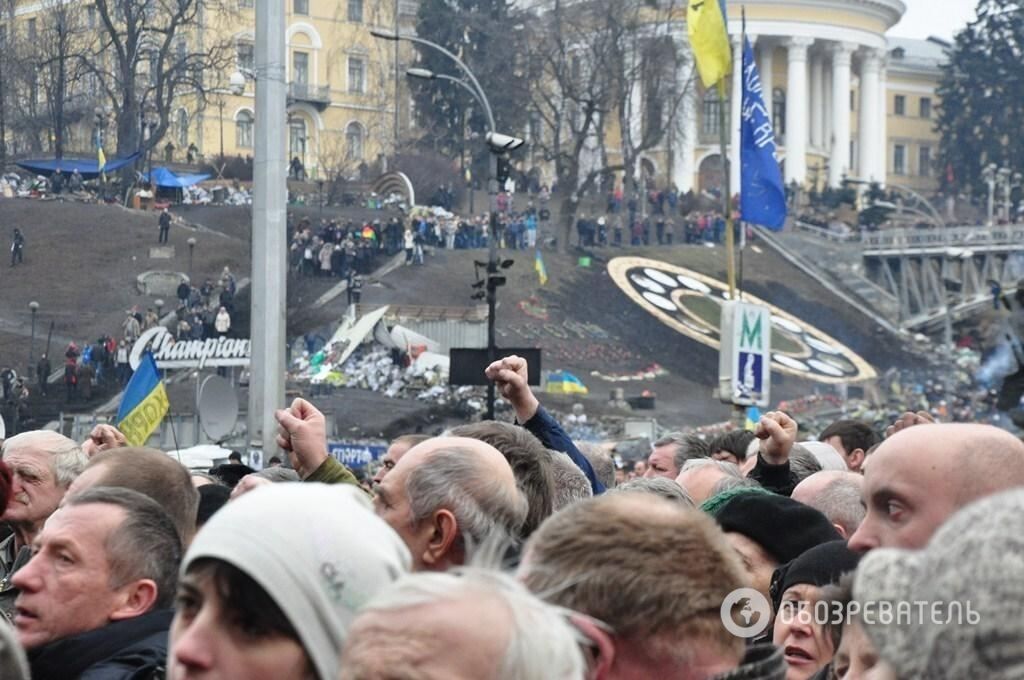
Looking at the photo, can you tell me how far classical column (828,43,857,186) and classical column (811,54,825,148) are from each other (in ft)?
2.78

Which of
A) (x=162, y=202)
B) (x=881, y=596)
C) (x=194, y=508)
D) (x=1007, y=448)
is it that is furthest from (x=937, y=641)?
(x=162, y=202)

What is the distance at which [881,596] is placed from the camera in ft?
7.07

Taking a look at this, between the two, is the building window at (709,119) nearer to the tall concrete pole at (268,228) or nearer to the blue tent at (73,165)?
the blue tent at (73,165)

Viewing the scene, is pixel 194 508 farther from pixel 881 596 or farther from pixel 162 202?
pixel 162 202

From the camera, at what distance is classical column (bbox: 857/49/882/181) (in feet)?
269

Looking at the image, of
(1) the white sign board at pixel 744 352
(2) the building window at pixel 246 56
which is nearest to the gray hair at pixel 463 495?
(1) the white sign board at pixel 744 352

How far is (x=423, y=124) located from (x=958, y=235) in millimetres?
18229

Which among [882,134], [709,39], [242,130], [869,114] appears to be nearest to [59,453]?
[709,39]

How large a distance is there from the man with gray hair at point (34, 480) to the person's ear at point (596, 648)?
327 centimetres

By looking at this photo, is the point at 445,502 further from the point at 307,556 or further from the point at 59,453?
the point at 59,453

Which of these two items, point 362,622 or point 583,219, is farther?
point 583,219

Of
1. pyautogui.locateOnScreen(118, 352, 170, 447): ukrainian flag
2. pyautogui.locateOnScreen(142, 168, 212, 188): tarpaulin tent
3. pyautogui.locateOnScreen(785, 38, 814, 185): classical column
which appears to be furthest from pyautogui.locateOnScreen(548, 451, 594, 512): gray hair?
pyautogui.locateOnScreen(785, 38, 814, 185): classical column

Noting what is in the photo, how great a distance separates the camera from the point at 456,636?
6.66ft

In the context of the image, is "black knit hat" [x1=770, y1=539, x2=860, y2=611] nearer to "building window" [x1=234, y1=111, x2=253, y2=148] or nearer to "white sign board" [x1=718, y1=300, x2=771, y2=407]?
"white sign board" [x1=718, y1=300, x2=771, y2=407]
